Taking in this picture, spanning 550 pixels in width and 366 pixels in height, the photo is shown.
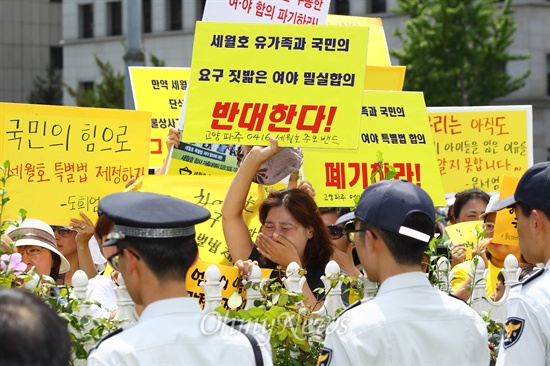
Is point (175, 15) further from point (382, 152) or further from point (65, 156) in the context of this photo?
point (65, 156)

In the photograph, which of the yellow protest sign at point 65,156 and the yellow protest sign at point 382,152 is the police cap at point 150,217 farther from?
the yellow protest sign at point 382,152

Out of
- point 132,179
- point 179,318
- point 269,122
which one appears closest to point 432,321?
point 179,318

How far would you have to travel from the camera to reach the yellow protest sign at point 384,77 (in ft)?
28.6

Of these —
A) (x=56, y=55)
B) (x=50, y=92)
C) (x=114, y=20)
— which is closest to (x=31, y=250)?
(x=50, y=92)

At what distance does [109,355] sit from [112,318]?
5.79 ft

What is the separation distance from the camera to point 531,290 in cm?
422

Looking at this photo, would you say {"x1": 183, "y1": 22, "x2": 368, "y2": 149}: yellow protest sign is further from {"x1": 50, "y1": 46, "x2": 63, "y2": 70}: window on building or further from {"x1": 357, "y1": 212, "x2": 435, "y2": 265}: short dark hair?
{"x1": 50, "y1": 46, "x2": 63, "y2": 70}: window on building

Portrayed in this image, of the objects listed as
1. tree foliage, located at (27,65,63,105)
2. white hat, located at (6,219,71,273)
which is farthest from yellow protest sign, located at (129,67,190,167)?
tree foliage, located at (27,65,63,105)

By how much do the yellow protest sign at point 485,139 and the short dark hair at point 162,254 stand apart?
6287mm

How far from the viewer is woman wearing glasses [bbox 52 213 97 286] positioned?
7.02 metres

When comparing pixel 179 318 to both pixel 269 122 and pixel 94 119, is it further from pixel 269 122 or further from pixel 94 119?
pixel 94 119

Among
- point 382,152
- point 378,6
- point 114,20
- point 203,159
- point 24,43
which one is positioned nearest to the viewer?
point 203,159

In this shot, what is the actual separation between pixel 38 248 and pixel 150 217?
110 inches

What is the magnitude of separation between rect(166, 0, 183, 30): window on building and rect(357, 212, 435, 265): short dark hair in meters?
46.8
